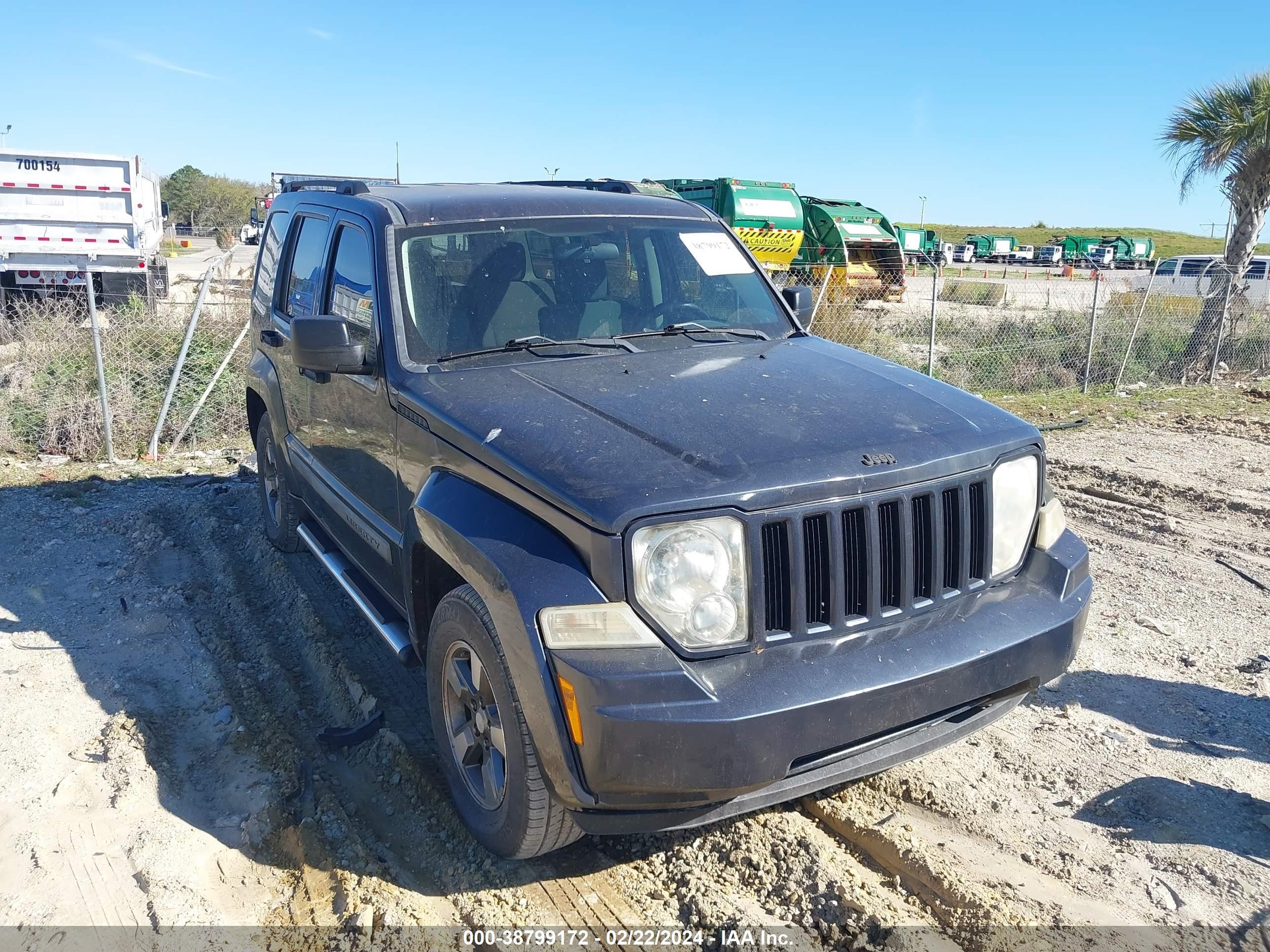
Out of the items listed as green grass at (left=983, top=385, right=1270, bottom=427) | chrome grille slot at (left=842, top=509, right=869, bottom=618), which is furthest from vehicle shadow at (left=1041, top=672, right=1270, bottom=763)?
green grass at (left=983, top=385, right=1270, bottom=427)

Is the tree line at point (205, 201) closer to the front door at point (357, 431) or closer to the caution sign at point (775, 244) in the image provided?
the caution sign at point (775, 244)

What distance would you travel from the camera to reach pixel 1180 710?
13.7 feet

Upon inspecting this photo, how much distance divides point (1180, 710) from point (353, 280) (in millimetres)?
4006

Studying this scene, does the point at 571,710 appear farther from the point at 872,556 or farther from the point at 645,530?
the point at 872,556

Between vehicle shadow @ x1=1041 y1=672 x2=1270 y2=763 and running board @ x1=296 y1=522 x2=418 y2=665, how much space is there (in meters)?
2.76

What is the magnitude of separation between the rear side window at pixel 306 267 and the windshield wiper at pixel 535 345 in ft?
4.29

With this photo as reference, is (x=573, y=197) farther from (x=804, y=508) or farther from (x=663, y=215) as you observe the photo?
Answer: (x=804, y=508)

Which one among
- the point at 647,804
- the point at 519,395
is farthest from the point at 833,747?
A: the point at 519,395

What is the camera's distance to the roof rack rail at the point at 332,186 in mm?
4574

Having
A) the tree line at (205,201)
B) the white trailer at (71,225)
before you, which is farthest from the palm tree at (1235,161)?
the tree line at (205,201)

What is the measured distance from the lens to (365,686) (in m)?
4.43

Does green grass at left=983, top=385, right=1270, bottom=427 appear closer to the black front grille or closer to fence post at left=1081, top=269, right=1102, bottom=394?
fence post at left=1081, top=269, right=1102, bottom=394

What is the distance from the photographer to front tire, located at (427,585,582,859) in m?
2.81

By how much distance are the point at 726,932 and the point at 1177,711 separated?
245cm
